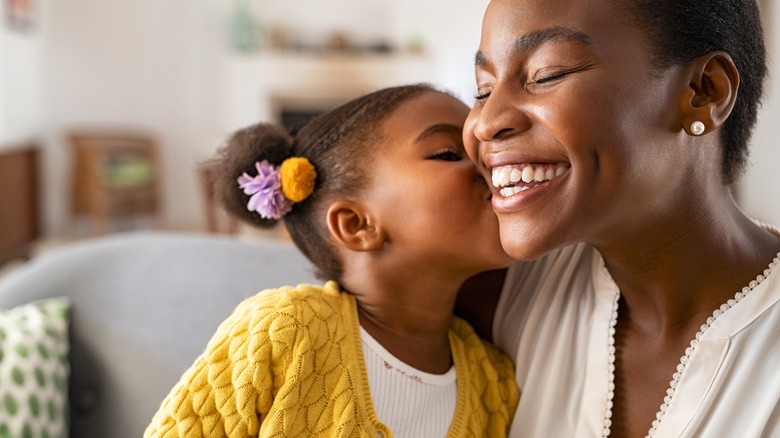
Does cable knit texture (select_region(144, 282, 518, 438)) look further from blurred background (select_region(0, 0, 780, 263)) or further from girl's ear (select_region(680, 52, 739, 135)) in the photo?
blurred background (select_region(0, 0, 780, 263))

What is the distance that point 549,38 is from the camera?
1.08 meters

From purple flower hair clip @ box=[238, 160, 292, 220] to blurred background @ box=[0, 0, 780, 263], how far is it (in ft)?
19.7

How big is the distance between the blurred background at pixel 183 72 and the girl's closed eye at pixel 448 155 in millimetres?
6048

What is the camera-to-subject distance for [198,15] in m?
8.02

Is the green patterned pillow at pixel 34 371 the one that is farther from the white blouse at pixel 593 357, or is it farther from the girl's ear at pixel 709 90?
the girl's ear at pixel 709 90

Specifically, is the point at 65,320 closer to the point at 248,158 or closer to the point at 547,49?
the point at 248,158

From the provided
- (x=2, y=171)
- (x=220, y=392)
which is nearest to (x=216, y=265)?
(x=220, y=392)

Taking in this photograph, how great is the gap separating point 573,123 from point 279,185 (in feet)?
2.13

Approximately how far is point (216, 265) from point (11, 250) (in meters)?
4.57

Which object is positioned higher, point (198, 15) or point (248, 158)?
point (198, 15)

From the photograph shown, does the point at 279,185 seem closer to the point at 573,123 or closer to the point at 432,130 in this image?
the point at 432,130

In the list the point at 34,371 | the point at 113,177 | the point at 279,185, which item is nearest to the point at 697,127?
the point at 279,185

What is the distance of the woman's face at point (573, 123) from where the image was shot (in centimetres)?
105

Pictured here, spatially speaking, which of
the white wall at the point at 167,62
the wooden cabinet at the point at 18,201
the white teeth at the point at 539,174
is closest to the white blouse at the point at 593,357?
the white teeth at the point at 539,174
